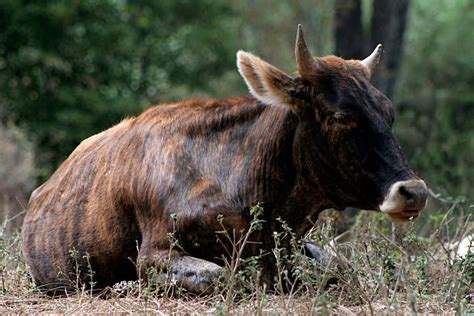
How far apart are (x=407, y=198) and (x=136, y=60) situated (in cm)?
1782

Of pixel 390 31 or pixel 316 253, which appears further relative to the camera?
pixel 390 31

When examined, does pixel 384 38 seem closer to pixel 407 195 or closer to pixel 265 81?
pixel 265 81

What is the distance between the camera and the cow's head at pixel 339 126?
752cm

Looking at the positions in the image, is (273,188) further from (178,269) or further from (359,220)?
(359,220)

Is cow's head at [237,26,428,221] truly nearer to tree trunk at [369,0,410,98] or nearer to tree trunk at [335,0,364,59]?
tree trunk at [369,0,410,98]

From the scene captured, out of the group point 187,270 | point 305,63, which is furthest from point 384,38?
point 187,270

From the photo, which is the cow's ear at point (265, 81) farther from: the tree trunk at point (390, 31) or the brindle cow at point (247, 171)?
the tree trunk at point (390, 31)

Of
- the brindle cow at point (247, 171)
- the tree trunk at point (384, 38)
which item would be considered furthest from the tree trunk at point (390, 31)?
the brindle cow at point (247, 171)

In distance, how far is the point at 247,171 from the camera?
8.01m

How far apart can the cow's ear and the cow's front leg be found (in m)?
1.27

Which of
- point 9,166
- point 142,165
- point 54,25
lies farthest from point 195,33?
point 142,165

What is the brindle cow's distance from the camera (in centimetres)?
761

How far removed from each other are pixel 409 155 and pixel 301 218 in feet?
46.7

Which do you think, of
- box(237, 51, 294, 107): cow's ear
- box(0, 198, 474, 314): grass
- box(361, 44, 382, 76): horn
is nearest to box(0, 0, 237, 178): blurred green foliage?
box(361, 44, 382, 76): horn
